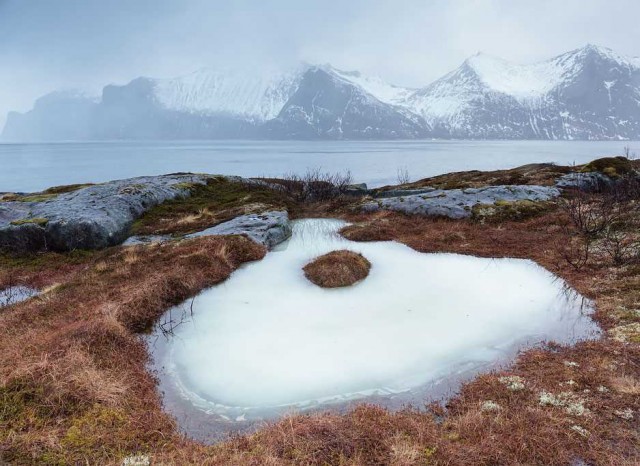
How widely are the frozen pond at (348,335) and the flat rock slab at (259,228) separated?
430cm

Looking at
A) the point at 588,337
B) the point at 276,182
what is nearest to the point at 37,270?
the point at 588,337

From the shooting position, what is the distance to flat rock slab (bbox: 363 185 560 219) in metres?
27.2

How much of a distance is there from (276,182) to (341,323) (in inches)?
1309

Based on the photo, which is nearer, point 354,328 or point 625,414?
point 625,414

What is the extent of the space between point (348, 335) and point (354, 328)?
49 cm

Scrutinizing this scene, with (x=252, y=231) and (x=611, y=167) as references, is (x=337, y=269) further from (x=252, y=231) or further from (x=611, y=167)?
(x=611, y=167)

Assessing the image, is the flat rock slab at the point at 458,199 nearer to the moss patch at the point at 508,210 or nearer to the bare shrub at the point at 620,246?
the moss patch at the point at 508,210

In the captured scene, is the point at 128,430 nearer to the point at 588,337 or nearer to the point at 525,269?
the point at 588,337

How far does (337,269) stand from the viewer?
53.4ft

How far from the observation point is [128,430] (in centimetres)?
724


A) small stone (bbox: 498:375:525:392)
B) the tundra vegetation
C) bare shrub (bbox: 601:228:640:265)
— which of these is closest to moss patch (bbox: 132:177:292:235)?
the tundra vegetation

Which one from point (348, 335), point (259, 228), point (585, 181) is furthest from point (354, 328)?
point (585, 181)

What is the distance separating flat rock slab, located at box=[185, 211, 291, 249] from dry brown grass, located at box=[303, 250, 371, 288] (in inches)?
197

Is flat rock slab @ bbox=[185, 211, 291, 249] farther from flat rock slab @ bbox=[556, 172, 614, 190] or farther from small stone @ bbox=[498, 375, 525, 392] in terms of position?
flat rock slab @ bbox=[556, 172, 614, 190]
